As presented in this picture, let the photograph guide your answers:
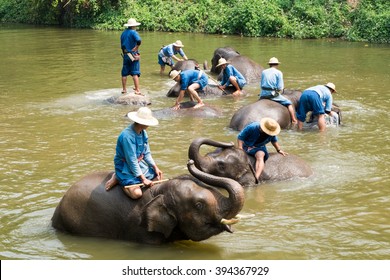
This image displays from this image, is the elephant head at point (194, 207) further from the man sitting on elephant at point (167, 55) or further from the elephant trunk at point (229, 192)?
the man sitting on elephant at point (167, 55)

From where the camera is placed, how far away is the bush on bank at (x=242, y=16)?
24641 millimetres

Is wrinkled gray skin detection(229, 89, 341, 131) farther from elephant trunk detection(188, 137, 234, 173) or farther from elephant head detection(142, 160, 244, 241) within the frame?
elephant head detection(142, 160, 244, 241)

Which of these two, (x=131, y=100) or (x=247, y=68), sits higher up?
(x=247, y=68)

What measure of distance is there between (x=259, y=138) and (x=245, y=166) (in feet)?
1.58

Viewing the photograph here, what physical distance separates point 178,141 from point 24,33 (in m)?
21.1

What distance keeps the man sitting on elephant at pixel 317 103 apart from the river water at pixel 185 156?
32 cm

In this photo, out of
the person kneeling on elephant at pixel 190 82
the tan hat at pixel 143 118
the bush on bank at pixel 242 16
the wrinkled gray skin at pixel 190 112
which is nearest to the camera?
the tan hat at pixel 143 118

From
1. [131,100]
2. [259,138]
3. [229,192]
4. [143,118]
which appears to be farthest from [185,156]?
[131,100]

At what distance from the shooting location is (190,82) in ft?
41.3

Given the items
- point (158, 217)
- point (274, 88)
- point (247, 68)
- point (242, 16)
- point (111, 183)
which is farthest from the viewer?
point (242, 16)

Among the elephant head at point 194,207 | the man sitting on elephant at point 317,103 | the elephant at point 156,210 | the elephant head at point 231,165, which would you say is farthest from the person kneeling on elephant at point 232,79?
the elephant head at point 194,207

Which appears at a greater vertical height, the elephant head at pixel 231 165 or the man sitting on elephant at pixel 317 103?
the man sitting on elephant at pixel 317 103

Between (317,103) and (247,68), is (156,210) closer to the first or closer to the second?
(317,103)

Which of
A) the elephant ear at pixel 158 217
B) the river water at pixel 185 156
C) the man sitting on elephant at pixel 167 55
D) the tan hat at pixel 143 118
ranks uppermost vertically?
the tan hat at pixel 143 118
